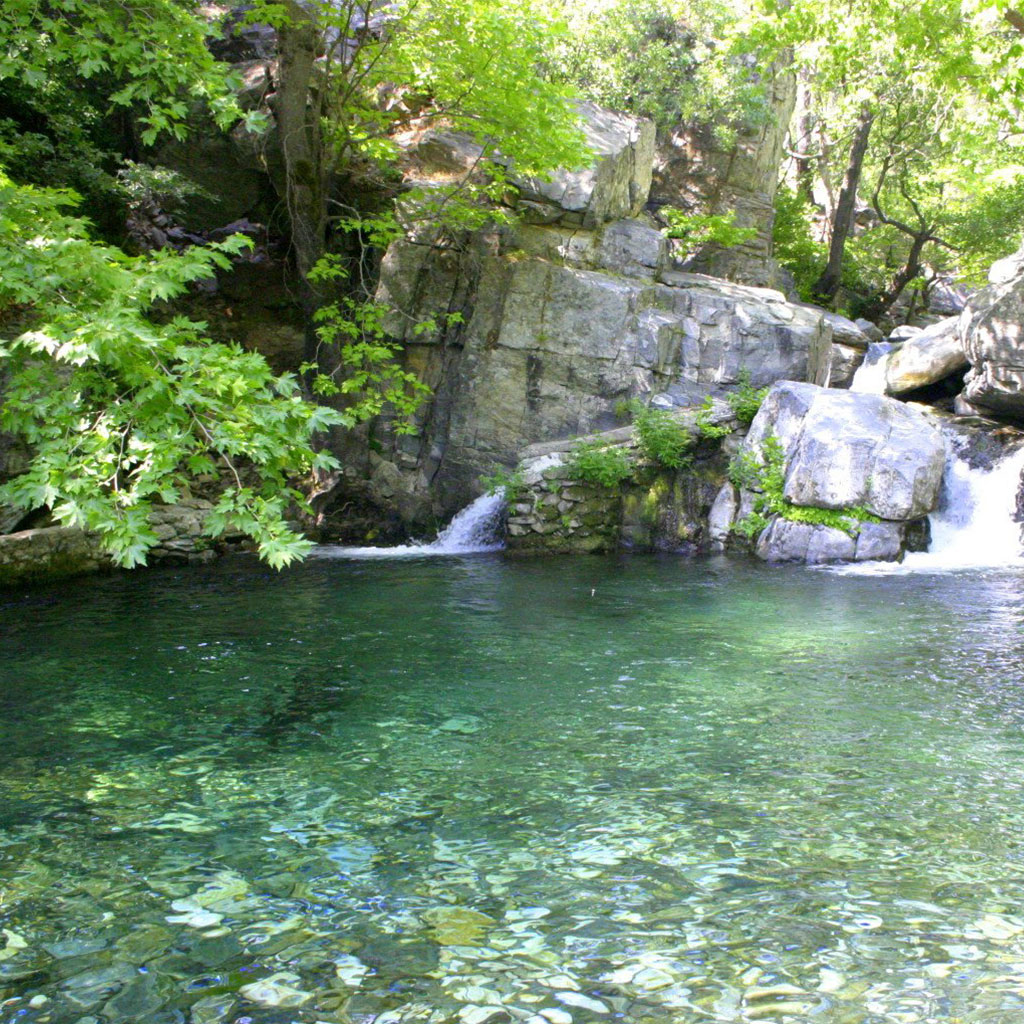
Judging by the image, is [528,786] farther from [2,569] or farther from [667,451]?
[667,451]

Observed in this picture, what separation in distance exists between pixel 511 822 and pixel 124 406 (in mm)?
3069

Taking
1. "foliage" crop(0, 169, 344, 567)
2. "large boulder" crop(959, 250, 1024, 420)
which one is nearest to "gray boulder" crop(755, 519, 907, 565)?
"large boulder" crop(959, 250, 1024, 420)

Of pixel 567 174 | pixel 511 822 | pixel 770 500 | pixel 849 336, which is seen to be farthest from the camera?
pixel 849 336

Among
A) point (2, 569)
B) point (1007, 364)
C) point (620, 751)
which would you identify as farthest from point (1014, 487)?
point (2, 569)

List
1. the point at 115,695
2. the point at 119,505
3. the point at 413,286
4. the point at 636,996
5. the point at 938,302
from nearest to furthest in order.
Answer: the point at 636,996
the point at 119,505
the point at 115,695
the point at 413,286
the point at 938,302

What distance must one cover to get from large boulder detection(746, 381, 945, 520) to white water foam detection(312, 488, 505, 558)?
188 inches

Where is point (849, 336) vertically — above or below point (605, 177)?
below

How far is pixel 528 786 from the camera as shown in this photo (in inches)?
220

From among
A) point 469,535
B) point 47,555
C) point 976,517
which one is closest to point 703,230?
point 976,517

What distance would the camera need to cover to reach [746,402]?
17.3 meters

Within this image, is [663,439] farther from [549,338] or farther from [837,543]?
[837,543]

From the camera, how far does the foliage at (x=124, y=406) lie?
497 centimetres

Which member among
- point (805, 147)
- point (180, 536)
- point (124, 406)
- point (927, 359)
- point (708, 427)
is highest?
point (805, 147)

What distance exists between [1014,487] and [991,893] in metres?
13.5
